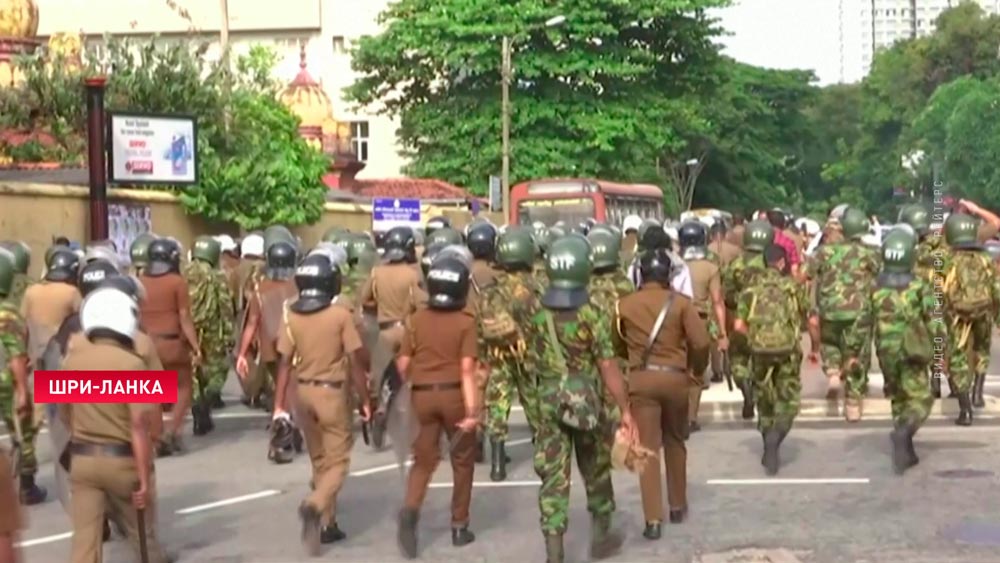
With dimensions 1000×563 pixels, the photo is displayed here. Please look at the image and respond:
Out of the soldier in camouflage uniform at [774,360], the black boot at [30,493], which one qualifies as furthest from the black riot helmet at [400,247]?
the black boot at [30,493]

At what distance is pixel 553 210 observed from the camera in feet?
117

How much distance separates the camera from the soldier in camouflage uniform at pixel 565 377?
9156 millimetres

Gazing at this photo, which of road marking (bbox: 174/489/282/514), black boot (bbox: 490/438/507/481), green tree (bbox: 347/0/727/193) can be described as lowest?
road marking (bbox: 174/489/282/514)

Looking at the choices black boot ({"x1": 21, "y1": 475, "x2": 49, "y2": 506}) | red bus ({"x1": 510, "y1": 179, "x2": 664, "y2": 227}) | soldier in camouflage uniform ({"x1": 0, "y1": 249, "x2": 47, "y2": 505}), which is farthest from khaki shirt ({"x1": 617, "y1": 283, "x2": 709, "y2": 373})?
red bus ({"x1": 510, "y1": 179, "x2": 664, "y2": 227})

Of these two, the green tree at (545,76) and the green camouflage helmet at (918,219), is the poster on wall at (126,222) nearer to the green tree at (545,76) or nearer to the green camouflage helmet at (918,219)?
the green camouflage helmet at (918,219)

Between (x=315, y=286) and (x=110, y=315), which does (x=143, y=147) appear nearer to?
(x=315, y=286)

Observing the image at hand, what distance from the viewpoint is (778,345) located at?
12.2 metres

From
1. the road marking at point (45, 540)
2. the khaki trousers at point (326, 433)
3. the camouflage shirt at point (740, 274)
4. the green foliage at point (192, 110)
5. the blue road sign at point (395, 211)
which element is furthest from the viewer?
the green foliage at point (192, 110)

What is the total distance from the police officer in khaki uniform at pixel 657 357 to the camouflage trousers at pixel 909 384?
2.35 m

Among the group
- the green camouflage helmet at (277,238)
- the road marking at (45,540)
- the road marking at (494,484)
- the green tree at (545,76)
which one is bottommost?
the road marking at (45,540)

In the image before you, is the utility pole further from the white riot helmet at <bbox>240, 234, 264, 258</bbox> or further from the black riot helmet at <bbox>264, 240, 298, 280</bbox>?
the black riot helmet at <bbox>264, 240, 298, 280</bbox>

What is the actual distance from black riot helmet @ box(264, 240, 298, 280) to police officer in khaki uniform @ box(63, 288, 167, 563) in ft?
19.8

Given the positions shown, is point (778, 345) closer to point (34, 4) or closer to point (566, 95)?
point (34, 4)

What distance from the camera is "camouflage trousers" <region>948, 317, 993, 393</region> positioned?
1416 cm
